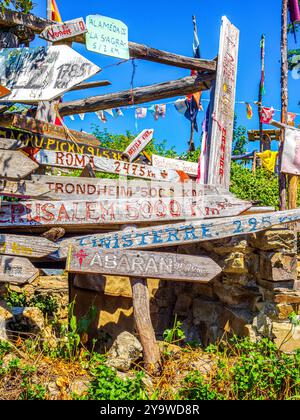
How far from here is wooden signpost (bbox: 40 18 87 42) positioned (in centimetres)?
582

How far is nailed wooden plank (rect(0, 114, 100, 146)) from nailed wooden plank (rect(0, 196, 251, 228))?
0.88 m

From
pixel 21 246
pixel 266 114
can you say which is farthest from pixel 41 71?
pixel 266 114

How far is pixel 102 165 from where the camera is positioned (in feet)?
19.8

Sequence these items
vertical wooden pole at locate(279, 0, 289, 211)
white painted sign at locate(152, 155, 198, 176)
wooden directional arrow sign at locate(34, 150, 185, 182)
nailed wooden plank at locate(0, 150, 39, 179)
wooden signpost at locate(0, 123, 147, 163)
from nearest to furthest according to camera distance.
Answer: nailed wooden plank at locate(0, 150, 39, 179) → wooden signpost at locate(0, 123, 147, 163) → wooden directional arrow sign at locate(34, 150, 185, 182) → white painted sign at locate(152, 155, 198, 176) → vertical wooden pole at locate(279, 0, 289, 211)

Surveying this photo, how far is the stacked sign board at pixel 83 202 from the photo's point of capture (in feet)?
16.9

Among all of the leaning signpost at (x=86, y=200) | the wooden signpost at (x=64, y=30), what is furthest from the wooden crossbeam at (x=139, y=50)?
the wooden signpost at (x=64, y=30)

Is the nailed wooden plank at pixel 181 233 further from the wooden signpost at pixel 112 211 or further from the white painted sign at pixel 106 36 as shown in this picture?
the white painted sign at pixel 106 36

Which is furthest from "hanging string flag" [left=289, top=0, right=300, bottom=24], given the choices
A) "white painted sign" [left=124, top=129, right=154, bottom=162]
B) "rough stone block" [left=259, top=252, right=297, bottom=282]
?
"rough stone block" [left=259, top=252, right=297, bottom=282]

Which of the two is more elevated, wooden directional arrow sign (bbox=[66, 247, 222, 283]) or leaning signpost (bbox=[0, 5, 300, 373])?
leaning signpost (bbox=[0, 5, 300, 373])

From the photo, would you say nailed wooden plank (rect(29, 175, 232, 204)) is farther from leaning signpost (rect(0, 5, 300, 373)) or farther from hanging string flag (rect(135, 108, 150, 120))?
hanging string flag (rect(135, 108, 150, 120))

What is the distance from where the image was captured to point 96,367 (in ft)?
16.2

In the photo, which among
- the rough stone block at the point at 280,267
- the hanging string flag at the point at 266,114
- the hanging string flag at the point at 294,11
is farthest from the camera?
the hanging string flag at the point at 266,114

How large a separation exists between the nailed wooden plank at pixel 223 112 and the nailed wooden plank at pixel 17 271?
8.76 ft

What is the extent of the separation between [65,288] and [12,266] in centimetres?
211
